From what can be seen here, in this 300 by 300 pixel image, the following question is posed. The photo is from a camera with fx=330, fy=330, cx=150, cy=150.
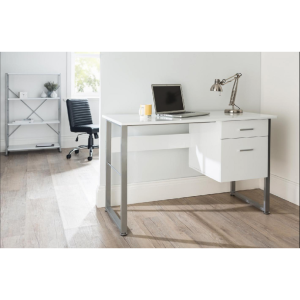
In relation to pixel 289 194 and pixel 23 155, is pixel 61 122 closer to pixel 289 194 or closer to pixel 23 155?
pixel 23 155

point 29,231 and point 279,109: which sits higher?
point 279,109

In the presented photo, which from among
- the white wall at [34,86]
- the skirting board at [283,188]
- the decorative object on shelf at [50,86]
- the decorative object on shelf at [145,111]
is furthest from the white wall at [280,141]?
the white wall at [34,86]

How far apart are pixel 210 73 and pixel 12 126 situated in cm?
334

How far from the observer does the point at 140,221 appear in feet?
7.34

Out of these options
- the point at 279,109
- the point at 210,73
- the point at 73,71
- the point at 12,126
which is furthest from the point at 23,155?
the point at 279,109

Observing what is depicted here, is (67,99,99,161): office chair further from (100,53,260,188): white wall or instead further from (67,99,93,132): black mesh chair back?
(100,53,260,188): white wall

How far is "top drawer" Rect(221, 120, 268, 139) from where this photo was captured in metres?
2.13

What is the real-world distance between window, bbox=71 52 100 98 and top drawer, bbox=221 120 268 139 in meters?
3.45

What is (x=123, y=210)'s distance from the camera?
200cm

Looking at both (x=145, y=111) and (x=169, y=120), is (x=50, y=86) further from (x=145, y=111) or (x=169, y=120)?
(x=169, y=120)

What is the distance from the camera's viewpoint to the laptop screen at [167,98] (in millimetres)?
2381

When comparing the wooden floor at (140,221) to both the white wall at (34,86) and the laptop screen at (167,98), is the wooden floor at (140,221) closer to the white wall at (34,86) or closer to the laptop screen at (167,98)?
the laptop screen at (167,98)

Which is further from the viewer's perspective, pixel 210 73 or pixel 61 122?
pixel 61 122

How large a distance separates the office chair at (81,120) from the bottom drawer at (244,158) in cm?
235
